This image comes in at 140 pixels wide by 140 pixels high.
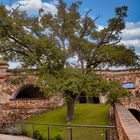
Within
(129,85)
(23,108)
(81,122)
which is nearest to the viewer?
(81,122)

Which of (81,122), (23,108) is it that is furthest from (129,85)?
(81,122)

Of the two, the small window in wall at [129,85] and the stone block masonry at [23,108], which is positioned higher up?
the small window in wall at [129,85]

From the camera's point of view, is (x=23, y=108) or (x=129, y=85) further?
(x=129, y=85)

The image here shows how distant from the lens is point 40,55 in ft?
58.8

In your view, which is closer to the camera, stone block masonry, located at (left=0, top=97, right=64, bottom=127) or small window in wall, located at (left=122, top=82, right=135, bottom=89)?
stone block masonry, located at (left=0, top=97, right=64, bottom=127)

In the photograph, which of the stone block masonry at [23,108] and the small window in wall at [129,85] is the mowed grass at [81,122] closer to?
the stone block masonry at [23,108]

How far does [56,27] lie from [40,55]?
2936mm

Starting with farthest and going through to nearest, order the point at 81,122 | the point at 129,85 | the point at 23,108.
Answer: the point at 129,85 < the point at 23,108 < the point at 81,122

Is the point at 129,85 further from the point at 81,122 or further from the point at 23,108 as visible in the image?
the point at 81,122

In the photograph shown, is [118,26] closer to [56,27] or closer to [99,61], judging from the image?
[99,61]

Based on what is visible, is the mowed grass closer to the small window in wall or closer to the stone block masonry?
the stone block masonry

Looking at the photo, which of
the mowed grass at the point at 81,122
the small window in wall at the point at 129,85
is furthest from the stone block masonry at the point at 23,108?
the small window in wall at the point at 129,85

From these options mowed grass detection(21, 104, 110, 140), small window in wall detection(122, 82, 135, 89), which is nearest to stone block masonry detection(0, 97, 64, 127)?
mowed grass detection(21, 104, 110, 140)

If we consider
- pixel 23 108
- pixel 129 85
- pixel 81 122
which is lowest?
pixel 81 122
